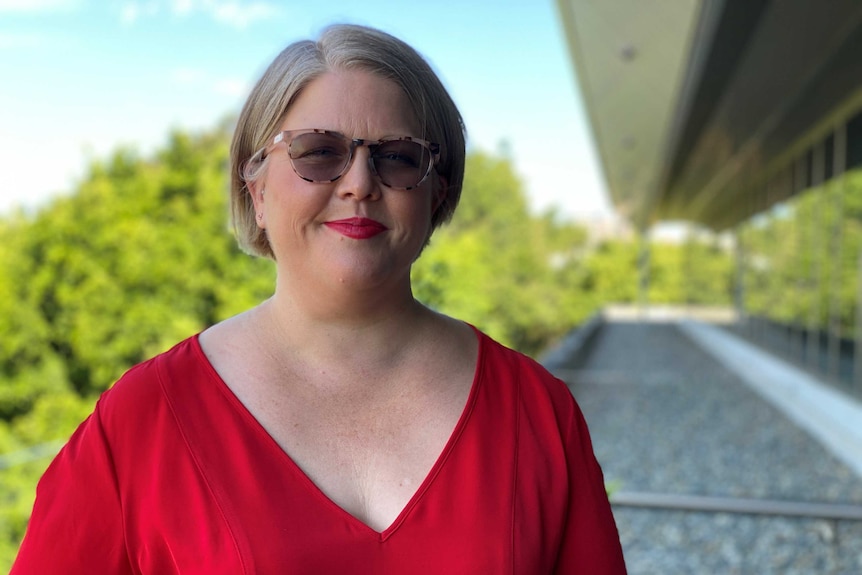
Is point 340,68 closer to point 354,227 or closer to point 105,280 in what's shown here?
point 354,227

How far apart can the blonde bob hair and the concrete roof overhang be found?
533 centimetres

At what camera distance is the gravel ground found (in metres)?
4.85

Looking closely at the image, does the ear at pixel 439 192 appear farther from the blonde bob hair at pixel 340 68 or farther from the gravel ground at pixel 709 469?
the gravel ground at pixel 709 469

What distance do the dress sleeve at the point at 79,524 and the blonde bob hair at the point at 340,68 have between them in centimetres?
51

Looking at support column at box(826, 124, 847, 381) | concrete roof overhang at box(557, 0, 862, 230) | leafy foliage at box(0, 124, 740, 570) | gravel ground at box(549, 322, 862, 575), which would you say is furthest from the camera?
leafy foliage at box(0, 124, 740, 570)

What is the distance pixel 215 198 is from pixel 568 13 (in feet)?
53.4

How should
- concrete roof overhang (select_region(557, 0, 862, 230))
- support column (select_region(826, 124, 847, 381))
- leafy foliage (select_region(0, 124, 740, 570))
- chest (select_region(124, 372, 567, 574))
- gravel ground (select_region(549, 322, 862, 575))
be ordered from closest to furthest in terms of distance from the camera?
chest (select_region(124, 372, 567, 574)) < gravel ground (select_region(549, 322, 862, 575)) < concrete roof overhang (select_region(557, 0, 862, 230)) < support column (select_region(826, 124, 847, 381)) < leafy foliage (select_region(0, 124, 740, 570))

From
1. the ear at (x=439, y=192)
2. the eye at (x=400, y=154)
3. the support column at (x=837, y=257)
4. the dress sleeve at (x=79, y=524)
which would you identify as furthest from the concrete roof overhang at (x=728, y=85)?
the dress sleeve at (x=79, y=524)

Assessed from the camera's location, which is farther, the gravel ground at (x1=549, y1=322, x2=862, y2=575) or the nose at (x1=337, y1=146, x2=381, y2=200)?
the gravel ground at (x1=549, y1=322, x2=862, y2=575)

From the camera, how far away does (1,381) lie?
75.4 ft

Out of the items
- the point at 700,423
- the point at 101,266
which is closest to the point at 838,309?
the point at 700,423

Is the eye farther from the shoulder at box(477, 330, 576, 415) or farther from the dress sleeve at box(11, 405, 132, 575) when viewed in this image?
the dress sleeve at box(11, 405, 132, 575)

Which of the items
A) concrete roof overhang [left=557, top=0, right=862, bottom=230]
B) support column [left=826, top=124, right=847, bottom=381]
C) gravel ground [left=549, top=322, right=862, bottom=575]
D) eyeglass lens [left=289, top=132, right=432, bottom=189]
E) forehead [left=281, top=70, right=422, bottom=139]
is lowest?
gravel ground [left=549, top=322, right=862, bottom=575]

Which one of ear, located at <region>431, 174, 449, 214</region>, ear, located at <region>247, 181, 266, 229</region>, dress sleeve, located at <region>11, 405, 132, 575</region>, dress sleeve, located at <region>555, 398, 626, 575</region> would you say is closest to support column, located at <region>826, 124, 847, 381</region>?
dress sleeve, located at <region>555, 398, 626, 575</region>
